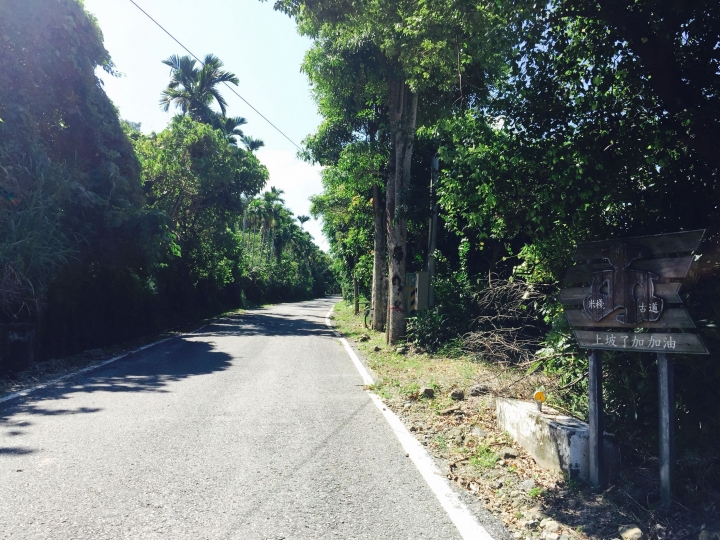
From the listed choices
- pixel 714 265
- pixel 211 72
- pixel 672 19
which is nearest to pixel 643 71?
pixel 672 19

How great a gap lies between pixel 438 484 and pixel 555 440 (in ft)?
3.63

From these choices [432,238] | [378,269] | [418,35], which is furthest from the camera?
[378,269]

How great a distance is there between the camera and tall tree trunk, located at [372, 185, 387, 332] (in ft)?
64.8

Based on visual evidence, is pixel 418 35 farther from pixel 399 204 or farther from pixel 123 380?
pixel 399 204

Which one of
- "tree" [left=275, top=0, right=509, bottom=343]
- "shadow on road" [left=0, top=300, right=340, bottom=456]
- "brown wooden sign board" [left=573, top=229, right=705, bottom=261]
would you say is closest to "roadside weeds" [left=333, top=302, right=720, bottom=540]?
"brown wooden sign board" [left=573, top=229, right=705, bottom=261]

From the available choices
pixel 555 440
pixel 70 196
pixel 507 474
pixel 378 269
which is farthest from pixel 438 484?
pixel 378 269

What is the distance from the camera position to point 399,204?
15.6 metres

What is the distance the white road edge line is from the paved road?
0.08 metres

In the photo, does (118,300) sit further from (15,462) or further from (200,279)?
(200,279)

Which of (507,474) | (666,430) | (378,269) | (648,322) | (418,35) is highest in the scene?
(418,35)

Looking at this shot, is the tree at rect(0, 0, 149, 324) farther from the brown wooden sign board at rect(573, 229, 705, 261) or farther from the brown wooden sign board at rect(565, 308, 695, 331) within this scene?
the brown wooden sign board at rect(573, 229, 705, 261)

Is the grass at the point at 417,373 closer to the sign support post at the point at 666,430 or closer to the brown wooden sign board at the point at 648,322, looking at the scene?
the brown wooden sign board at the point at 648,322

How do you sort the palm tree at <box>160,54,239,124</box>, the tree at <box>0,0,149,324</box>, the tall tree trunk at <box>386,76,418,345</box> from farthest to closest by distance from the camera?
the palm tree at <box>160,54,239,124</box>, the tall tree trunk at <box>386,76,418,345</box>, the tree at <box>0,0,149,324</box>

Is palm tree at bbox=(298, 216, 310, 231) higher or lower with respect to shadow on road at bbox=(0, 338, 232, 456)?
higher
